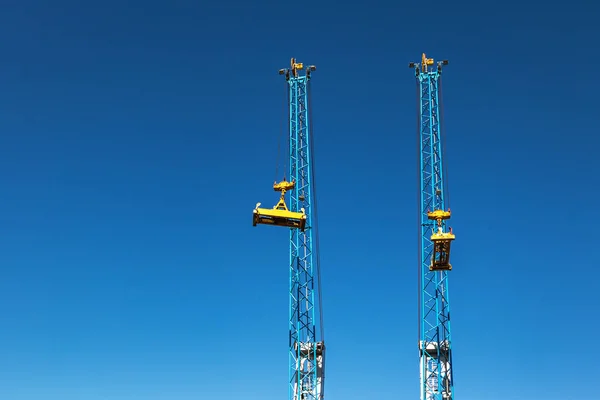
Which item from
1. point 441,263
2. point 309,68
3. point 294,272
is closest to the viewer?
point 441,263

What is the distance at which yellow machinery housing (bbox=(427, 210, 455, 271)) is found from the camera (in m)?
73.5

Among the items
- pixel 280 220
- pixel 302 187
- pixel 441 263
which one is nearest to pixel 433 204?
pixel 441 263

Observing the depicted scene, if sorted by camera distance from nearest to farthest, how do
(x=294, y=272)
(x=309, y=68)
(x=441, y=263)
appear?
1. (x=441, y=263)
2. (x=294, y=272)
3. (x=309, y=68)

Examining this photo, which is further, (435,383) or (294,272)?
(294,272)

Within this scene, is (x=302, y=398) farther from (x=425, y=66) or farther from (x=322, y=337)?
(x=425, y=66)

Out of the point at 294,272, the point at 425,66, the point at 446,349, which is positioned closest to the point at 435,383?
the point at 446,349

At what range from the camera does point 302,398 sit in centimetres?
7588

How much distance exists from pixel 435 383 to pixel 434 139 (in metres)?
29.0

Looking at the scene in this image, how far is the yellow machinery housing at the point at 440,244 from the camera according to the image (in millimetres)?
73500

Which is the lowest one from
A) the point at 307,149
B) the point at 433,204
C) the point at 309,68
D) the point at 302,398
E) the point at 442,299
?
the point at 302,398

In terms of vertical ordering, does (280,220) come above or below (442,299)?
above

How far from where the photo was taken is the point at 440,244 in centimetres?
7419

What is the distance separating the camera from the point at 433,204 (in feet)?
268

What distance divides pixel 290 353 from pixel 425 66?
38.8 m
